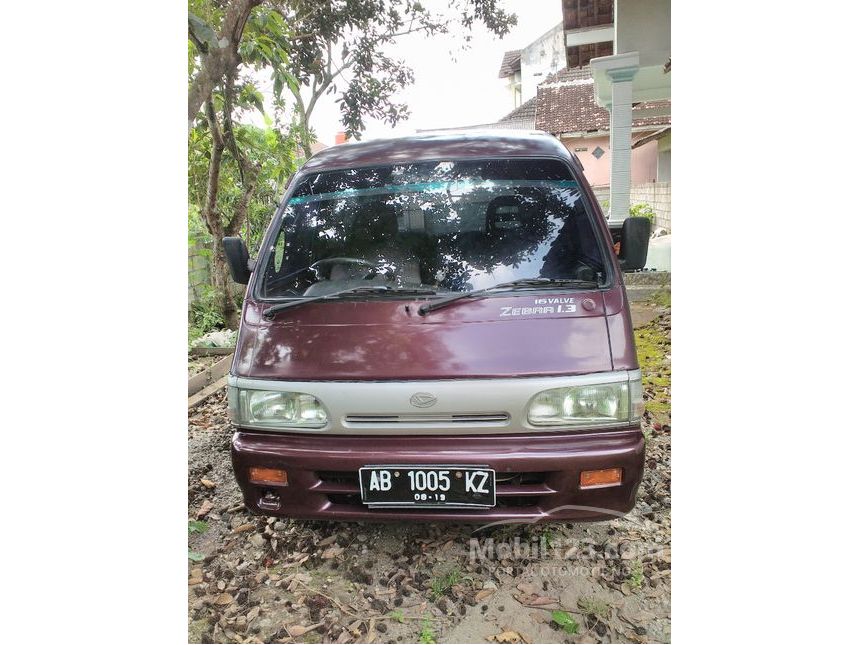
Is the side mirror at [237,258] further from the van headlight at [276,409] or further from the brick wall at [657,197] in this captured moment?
the brick wall at [657,197]

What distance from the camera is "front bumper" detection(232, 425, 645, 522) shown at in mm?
1870

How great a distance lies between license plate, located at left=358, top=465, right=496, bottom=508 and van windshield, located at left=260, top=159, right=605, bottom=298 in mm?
679

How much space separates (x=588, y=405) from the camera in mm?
1897

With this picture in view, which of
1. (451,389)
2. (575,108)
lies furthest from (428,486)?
(575,108)

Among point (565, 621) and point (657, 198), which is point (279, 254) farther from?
point (657, 198)

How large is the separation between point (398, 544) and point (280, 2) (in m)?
4.77

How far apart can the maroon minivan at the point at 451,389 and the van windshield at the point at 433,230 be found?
0.5 inches

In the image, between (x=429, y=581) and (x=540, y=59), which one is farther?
(x=540, y=59)

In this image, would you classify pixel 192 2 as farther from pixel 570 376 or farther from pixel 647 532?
pixel 647 532

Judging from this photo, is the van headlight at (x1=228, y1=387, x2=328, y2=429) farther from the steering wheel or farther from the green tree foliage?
the green tree foliage

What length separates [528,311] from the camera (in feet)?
6.50

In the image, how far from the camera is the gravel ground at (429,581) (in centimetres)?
197

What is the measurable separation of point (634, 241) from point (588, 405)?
0.83m

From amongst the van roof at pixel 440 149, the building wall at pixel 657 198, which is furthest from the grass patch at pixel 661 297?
the van roof at pixel 440 149
